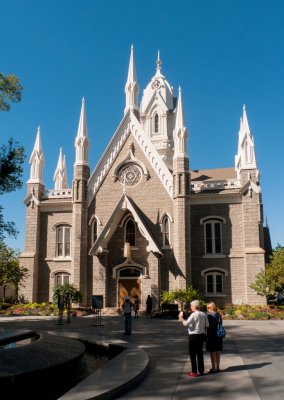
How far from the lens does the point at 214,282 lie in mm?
30359

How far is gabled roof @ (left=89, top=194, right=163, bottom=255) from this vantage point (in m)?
29.1

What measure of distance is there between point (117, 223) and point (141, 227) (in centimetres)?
236

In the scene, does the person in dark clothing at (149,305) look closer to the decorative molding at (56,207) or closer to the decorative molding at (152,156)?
the decorative molding at (152,156)

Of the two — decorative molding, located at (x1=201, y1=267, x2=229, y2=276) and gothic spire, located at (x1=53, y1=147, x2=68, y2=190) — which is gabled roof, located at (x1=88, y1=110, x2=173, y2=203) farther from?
gothic spire, located at (x1=53, y1=147, x2=68, y2=190)

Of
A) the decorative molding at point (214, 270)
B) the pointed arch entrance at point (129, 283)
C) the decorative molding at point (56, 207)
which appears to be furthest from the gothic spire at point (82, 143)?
the decorative molding at point (214, 270)

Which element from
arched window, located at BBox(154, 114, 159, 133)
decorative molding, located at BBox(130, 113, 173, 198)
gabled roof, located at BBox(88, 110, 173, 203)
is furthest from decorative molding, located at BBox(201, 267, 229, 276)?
arched window, located at BBox(154, 114, 159, 133)

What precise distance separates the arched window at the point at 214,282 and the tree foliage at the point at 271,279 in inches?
117

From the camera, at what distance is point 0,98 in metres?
19.8

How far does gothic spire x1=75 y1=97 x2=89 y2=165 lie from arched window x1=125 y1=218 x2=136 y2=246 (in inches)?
238

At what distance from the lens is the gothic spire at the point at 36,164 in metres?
34.2

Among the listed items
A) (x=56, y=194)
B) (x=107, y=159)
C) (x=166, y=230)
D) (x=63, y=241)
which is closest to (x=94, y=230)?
(x=63, y=241)

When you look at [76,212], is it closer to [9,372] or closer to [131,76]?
[131,76]

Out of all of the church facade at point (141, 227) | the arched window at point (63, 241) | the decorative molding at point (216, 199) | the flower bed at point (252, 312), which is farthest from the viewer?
the arched window at point (63, 241)

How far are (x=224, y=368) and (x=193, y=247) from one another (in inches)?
839
